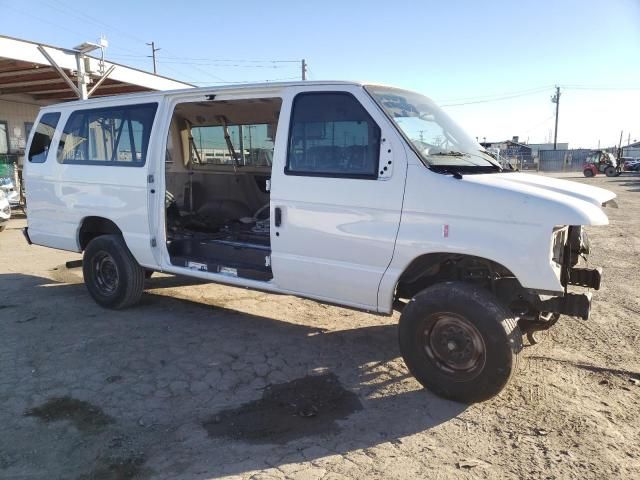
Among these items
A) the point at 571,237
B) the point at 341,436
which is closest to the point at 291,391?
the point at 341,436

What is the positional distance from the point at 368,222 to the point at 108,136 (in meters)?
3.37

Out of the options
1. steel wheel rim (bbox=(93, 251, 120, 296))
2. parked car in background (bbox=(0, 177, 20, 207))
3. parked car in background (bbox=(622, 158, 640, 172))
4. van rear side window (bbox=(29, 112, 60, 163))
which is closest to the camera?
steel wheel rim (bbox=(93, 251, 120, 296))

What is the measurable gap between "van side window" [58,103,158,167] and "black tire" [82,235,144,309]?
92 centimetres

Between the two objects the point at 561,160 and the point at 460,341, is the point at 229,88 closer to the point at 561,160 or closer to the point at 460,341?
the point at 460,341

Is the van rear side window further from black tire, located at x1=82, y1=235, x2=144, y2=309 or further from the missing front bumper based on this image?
the missing front bumper

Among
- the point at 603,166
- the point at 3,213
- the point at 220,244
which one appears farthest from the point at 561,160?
the point at 220,244

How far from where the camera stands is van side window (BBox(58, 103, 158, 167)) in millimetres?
5281

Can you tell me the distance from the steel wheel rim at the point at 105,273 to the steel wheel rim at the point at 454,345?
372cm

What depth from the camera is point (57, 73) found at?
15047mm

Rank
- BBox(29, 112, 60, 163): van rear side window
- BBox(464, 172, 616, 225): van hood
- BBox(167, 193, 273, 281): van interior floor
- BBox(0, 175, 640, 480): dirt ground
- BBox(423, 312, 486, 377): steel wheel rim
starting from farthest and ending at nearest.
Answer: BBox(29, 112, 60, 163): van rear side window
BBox(167, 193, 273, 281): van interior floor
BBox(423, 312, 486, 377): steel wheel rim
BBox(464, 172, 616, 225): van hood
BBox(0, 175, 640, 480): dirt ground

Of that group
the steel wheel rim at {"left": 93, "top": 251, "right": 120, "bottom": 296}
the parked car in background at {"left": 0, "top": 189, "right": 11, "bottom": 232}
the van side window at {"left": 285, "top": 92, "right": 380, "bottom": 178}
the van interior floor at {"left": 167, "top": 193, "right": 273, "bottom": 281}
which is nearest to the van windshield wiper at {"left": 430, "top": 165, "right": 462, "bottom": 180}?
the van side window at {"left": 285, "top": 92, "right": 380, "bottom": 178}

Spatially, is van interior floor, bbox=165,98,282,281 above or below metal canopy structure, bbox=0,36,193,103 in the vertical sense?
below

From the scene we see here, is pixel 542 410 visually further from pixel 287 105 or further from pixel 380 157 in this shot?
pixel 287 105

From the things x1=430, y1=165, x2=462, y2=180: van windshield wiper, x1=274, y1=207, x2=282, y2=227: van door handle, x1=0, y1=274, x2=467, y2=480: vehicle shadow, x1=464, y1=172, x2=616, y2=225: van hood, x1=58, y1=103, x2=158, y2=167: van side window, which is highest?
x1=58, y1=103, x2=158, y2=167: van side window
